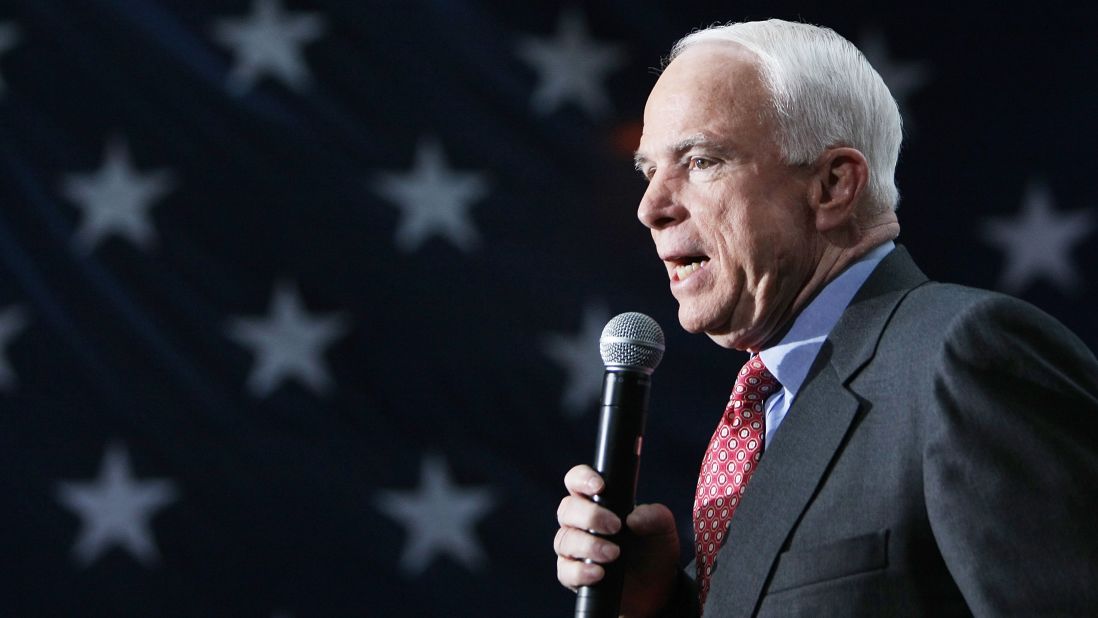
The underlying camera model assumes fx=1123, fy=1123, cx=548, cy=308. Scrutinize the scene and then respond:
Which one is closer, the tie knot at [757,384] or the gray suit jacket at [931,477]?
the gray suit jacket at [931,477]

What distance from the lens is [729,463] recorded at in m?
1.35

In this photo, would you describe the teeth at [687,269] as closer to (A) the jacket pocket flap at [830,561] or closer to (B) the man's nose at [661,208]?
(B) the man's nose at [661,208]

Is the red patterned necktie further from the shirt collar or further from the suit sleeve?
the suit sleeve

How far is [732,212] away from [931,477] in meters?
0.44

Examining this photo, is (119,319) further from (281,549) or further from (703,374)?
(703,374)

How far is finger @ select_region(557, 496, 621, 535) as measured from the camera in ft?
3.87

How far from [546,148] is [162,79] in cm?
105

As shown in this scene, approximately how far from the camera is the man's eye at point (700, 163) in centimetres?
139

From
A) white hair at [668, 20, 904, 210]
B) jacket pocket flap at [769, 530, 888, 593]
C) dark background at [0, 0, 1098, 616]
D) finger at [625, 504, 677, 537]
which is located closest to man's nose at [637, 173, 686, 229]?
white hair at [668, 20, 904, 210]

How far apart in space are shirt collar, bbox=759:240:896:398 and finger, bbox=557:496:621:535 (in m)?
0.28

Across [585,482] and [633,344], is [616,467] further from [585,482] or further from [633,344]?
[633,344]

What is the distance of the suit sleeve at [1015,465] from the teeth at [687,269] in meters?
0.38

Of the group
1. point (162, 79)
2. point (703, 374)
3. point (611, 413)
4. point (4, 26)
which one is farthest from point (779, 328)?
point (4, 26)

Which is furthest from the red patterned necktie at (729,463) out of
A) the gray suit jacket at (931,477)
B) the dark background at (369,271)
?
the dark background at (369,271)
